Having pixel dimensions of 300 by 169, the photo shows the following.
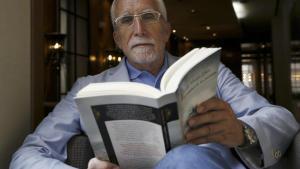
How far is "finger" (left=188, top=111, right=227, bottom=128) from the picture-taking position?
81cm

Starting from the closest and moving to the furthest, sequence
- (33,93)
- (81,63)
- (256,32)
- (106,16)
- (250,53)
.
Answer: (33,93) < (81,63) < (106,16) < (256,32) < (250,53)

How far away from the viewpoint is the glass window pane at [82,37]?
20.4ft

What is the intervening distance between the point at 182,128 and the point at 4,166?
25.7 inches

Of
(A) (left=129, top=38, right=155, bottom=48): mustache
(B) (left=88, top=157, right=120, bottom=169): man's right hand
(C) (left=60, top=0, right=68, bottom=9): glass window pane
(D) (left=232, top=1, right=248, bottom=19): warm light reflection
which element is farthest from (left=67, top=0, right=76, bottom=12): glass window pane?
(B) (left=88, top=157, right=120, bottom=169): man's right hand

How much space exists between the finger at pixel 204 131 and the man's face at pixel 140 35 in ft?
1.81

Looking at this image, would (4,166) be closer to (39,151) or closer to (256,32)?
(39,151)

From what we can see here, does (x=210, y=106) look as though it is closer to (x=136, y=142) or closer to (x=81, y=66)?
(x=136, y=142)

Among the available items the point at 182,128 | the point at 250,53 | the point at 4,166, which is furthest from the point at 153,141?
the point at 250,53

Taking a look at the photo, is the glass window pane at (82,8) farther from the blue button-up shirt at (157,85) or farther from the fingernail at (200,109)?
the fingernail at (200,109)

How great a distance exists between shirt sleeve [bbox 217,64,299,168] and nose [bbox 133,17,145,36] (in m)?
0.34

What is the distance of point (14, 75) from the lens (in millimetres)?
1177

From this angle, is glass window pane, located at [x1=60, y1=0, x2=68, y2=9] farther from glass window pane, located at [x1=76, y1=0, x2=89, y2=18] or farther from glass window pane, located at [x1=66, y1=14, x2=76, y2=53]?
glass window pane, located at [x1=76, y1=0, x2=89, y2=18]

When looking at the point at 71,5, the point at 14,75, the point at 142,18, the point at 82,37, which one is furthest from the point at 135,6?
the point at 82,37

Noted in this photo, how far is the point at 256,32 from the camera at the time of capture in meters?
12.1
